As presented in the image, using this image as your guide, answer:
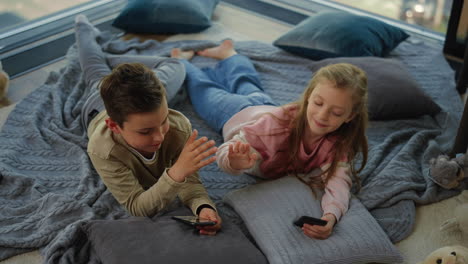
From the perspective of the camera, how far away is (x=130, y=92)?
1.21 meters

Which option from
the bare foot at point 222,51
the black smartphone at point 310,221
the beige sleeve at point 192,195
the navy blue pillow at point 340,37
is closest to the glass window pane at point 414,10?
the navy blue pillow at point 340,37

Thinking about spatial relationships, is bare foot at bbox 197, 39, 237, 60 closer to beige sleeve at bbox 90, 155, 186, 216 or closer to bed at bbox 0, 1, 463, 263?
bed at bbox 0, 1, 463, 263

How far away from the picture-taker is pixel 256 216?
145cm

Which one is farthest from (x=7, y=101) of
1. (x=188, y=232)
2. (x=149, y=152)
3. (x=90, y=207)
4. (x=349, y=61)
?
(x=349, y=61)

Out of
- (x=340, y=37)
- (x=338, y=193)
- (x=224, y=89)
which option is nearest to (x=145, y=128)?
(x=338, y=193)

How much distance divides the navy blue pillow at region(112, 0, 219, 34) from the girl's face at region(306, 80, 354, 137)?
1.15 m

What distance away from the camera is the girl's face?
136 cm

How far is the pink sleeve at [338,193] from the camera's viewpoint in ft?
4.83

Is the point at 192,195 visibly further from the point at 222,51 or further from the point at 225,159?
the point at 222,51

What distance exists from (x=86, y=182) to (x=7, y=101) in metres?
0.64

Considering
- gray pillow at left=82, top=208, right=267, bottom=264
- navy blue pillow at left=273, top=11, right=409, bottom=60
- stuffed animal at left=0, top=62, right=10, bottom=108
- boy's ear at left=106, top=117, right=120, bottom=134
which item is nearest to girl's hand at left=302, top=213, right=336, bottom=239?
gray pillow at left=82, top=208, right=267, bottom=264

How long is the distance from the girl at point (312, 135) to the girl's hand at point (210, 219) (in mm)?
142

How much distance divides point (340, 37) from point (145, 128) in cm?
118

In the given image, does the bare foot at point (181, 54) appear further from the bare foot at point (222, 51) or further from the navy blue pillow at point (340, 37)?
the navy blue pillow at point (340, 37)
